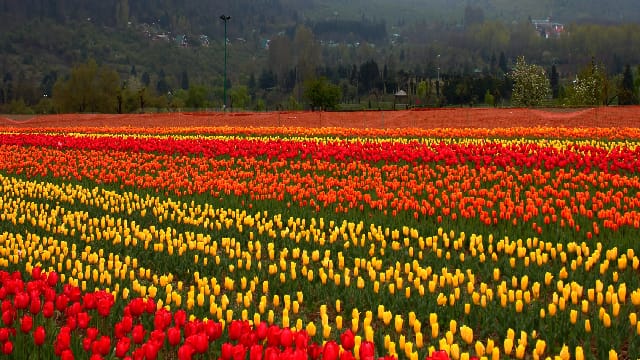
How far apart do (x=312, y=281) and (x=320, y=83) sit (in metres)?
73.5

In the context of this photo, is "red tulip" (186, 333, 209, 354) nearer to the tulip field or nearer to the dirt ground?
the tulip field

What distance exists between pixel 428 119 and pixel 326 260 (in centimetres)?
3193

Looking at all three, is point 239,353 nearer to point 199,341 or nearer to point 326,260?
point 199,341

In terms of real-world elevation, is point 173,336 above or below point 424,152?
below

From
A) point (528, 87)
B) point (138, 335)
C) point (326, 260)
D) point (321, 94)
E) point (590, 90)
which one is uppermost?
point (528, 87)

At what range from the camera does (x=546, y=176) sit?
14203mm

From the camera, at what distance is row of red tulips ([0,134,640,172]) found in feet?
51.7

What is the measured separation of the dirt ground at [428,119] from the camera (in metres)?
35.6

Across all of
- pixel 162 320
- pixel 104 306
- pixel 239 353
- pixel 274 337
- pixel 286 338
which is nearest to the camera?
Answer: pixel 239 353

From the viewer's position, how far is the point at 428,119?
39156 mm

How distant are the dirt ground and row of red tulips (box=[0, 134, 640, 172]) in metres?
16.2

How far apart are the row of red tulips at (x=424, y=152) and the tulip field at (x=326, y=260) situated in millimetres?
120

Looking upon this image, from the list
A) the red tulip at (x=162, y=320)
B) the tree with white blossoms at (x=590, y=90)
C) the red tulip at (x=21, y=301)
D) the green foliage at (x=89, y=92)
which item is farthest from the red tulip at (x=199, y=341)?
the green foliage at (x=89, y=92)

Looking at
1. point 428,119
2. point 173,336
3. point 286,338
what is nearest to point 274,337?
point 286,338
